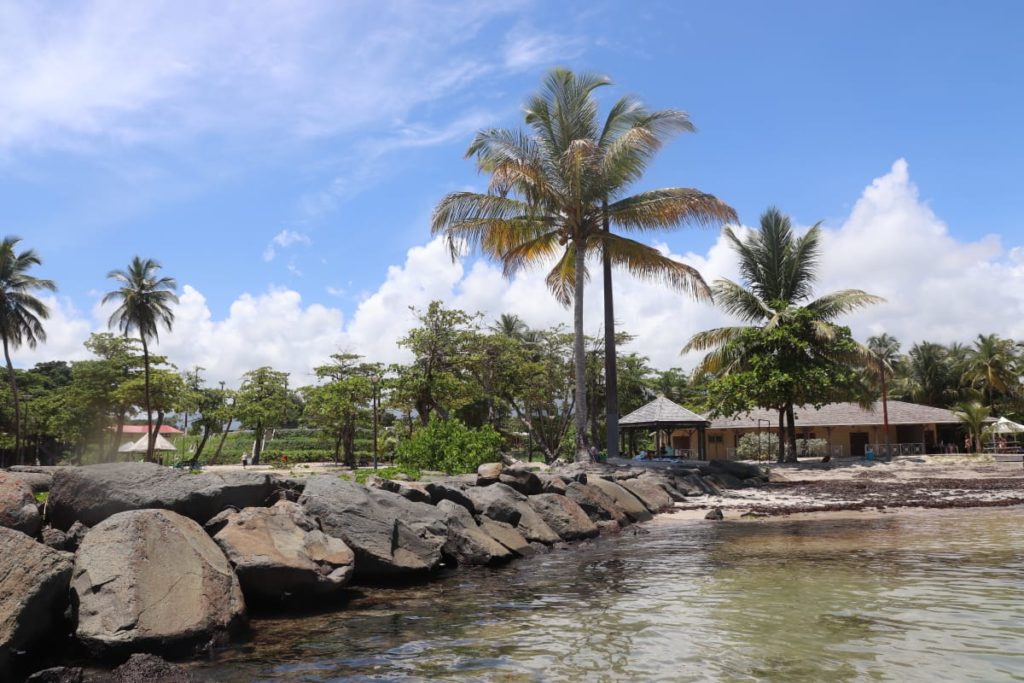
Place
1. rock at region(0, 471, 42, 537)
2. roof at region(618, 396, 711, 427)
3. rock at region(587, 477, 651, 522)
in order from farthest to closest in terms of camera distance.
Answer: roof at region(618, 396, 711, 427) < rock at region(587, 477, 651, 522) < rock at region(0, 471, 42, 537)

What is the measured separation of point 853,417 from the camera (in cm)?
4225

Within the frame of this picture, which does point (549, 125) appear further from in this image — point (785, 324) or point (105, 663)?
point (105, 663)

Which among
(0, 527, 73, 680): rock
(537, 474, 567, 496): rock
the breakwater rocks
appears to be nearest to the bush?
Answer: (537, 474, 567, 496): rock

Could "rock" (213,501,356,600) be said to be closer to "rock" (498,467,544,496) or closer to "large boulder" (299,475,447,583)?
"large boulder" (299,475,447,583)

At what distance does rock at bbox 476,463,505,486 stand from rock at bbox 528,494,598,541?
822mm

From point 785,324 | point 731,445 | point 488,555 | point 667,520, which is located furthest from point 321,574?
point 731,445

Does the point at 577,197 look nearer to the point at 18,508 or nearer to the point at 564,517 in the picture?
the point at 564,517

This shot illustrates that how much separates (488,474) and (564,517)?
5.59 feet

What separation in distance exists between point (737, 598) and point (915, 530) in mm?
8029

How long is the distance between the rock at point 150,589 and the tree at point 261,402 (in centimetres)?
4356

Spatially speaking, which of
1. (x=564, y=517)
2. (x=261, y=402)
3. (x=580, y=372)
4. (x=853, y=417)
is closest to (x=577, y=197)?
(x=580, y=372)

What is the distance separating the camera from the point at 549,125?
22609 mm

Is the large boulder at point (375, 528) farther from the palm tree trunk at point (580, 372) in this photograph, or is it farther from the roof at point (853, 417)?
the roof at point (853, 417)

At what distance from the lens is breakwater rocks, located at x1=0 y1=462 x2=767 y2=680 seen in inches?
247
